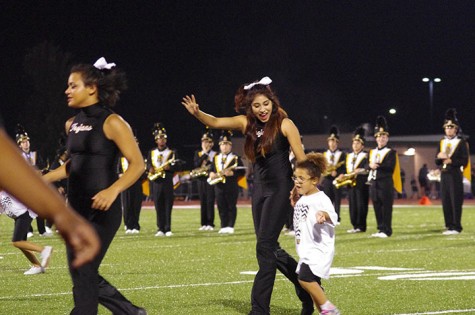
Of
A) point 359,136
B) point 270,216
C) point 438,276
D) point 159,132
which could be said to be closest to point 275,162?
point 270,216

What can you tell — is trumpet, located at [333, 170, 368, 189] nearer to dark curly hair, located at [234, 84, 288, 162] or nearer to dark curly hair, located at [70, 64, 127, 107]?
dark curly hair, located at [234, 84, 288, 162]

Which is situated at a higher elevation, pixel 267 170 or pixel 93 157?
pixel 93 157

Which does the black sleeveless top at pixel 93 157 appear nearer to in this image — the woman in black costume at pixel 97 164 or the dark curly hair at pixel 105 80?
the woman in black costume at pixel 97 164

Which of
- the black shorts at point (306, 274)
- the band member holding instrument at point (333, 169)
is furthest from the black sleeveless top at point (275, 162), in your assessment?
the band member holding instrument at point (333, 169)

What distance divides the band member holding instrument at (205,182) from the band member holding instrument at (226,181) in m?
0.40

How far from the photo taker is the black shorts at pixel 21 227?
1090cm

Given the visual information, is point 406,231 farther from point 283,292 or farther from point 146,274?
point 283,292

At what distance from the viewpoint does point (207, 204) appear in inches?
816

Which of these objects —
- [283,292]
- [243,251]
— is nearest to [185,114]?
[243,251]

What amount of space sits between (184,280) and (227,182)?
1029cm

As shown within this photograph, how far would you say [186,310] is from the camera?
25.5 ft

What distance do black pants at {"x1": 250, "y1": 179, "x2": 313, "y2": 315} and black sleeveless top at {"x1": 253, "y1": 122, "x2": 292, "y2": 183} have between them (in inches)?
2.0

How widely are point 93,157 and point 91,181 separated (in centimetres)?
14

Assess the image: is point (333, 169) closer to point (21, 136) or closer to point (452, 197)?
point (452, 197)
